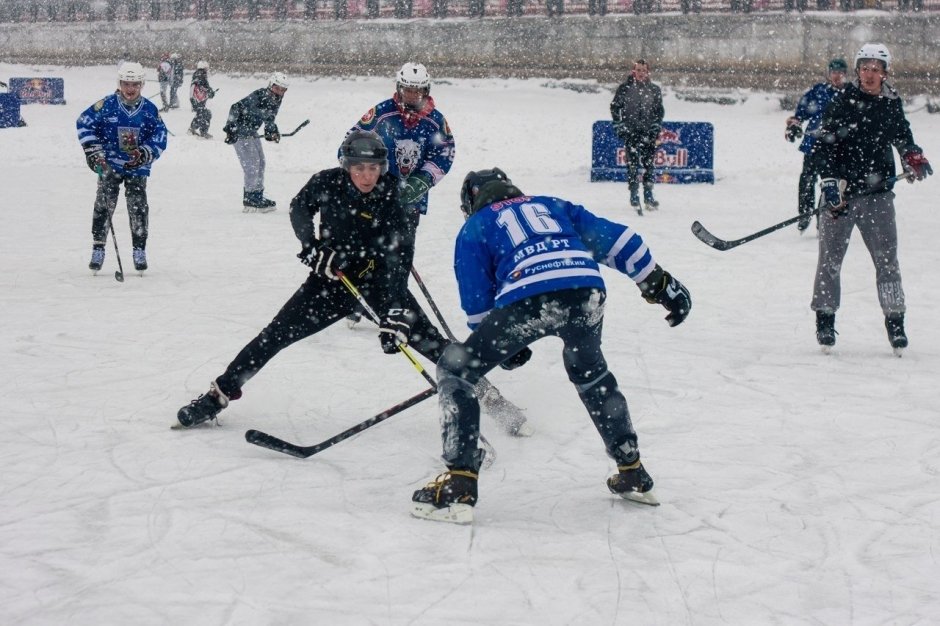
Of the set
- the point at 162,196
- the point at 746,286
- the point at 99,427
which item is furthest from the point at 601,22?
the point at 99,427

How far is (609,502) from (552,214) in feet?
3.78

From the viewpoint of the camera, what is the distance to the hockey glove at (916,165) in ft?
20.1

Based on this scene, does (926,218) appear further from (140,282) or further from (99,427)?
(99,427)

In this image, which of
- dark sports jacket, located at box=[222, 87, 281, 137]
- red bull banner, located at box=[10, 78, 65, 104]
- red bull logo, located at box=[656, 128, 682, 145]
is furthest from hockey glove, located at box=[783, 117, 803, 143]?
red bull banner, located at box=[10, 78, 65, 104]

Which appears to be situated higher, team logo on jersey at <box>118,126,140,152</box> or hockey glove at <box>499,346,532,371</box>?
team logo on jersey at <box>118,126,140,152</box>

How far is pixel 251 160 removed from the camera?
12.6 meters

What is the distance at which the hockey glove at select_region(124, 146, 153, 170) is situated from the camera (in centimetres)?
828

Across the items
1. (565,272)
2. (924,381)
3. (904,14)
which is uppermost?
(904,14)

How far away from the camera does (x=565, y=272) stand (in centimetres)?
368

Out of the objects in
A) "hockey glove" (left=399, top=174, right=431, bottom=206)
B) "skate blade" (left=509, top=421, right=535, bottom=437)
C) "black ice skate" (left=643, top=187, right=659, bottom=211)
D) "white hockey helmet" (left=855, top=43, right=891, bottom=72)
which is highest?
"white hockey helmet" (left=855, top=43, right=891, bottom=72)

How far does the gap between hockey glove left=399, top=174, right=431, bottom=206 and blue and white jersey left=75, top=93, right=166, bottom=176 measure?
2.65 metres

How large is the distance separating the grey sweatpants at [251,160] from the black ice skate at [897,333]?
26.5 ft

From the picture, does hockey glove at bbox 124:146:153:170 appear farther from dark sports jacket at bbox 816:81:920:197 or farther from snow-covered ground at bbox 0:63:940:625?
dark sports jacket at bbox 816:81:920:197

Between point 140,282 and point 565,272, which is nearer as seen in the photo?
point 565,272
